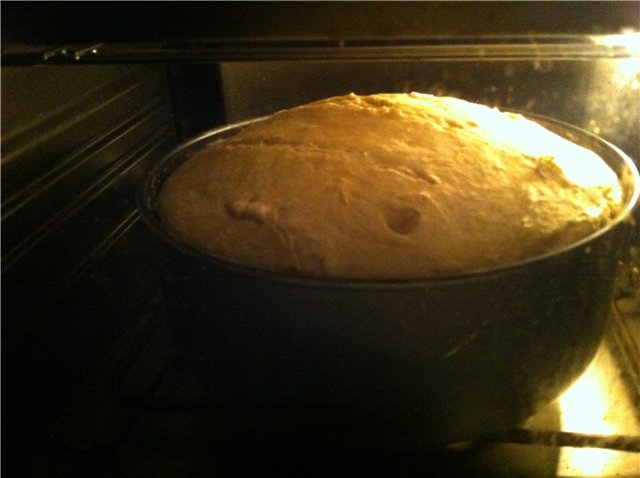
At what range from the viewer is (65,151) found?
928mm

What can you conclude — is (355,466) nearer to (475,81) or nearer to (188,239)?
(188,239)

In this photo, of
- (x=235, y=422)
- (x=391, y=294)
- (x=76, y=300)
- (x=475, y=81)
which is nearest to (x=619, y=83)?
(x=475, y=81)

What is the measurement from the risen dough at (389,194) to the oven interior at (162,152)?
0.31 feet

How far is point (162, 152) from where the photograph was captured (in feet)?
3.88

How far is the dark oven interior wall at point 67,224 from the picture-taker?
0.82 metres

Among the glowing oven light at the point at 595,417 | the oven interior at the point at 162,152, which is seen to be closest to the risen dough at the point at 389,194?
the oven interior at the point at 162,152

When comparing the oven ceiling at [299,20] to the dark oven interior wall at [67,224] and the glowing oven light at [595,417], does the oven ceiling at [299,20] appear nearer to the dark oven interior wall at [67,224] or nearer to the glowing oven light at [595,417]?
the dark oven interior wall at [67,224]

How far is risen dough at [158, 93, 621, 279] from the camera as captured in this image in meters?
0.69

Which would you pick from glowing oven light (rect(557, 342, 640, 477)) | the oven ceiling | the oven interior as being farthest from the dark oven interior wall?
glowing oven light (rect(557, 342, 640, 477))

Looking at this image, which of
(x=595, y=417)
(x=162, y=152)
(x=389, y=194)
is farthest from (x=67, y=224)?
(x=595, y=417)

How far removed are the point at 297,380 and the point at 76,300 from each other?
1.38ft

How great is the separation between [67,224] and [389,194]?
18.0 inches

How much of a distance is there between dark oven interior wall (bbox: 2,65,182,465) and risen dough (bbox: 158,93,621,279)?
6.7 inches

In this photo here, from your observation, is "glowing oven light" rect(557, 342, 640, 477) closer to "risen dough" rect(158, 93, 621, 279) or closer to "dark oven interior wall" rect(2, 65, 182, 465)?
"risen dough" rect(158, 93, 621, 279)
